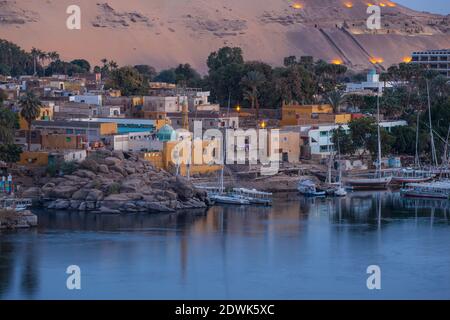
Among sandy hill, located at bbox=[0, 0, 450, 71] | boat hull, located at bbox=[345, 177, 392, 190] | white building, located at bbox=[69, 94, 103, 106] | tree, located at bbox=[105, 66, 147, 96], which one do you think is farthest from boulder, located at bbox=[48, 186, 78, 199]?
sandy hill, located at bbox=[0, 0, 450, 71]

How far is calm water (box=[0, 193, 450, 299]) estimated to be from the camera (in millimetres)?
21938

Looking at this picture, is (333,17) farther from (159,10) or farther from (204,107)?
(204,107)

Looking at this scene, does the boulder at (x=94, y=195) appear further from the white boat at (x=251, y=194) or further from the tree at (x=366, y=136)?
the tree at (x=366, y=136)

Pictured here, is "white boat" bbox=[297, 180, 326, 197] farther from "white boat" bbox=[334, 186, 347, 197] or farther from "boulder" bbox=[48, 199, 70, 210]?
"boulder" bbox=[48, 199, 70, 210]

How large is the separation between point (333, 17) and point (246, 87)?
5418 cm

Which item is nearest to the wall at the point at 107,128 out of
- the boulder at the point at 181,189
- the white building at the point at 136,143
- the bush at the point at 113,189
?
the white building at the point at 136,143

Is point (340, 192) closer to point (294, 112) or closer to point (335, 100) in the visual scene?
point (294, 112)

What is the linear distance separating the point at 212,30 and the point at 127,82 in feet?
138

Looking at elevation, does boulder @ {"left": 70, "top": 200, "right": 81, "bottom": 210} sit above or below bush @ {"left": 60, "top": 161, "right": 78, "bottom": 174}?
below

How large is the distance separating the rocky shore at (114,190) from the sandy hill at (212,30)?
42439 mm

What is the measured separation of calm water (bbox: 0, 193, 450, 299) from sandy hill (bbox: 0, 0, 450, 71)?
45010mm

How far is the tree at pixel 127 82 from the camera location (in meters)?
43.6

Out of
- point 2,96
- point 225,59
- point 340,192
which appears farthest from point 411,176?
point 225,59
